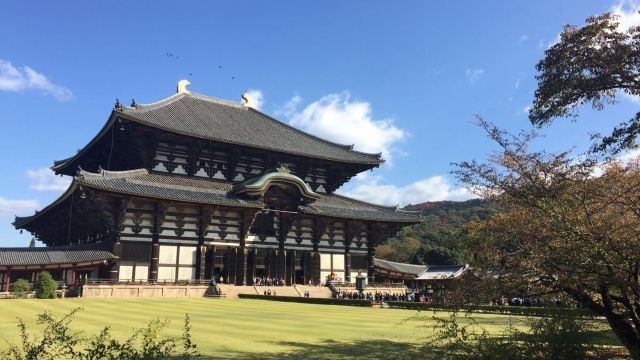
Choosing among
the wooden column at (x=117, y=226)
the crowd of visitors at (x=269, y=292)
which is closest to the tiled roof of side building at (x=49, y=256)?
the wooden column at (x=117, y=226)

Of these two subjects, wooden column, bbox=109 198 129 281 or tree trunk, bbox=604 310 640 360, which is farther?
wooden column, bbox=109 198 129 281

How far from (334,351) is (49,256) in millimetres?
27613

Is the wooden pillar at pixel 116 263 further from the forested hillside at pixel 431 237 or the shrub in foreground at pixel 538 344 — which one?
the forested hillside at pixel 431 237

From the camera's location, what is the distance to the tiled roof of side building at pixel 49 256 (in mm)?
31228

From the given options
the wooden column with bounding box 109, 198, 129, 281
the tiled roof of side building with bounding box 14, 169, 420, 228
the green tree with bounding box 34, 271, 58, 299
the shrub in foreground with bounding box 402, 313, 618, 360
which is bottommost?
the shrub in foreground with bounding box 402, 313, 618, 360

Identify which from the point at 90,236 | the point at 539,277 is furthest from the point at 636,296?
the point at 90,236

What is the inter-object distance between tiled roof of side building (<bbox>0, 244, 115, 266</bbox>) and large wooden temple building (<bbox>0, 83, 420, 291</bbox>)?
11 centimetres

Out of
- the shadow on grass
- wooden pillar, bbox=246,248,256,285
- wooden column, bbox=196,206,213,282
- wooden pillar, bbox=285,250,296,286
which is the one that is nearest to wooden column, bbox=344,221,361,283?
wooden pillar, bbox=285,250,296,286

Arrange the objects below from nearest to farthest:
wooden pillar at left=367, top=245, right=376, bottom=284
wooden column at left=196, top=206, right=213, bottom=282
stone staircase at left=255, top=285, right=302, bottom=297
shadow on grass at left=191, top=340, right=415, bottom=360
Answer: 1. shadow on grass at left=191, top=340, right=415, bottom=360
2. wooden column at left=196, top=206, right=213, bottom=282
3. stone staircase at left=255, top=285, right=302, bottom=297
4. wooden pillar at left=367, top=245, right=376, bottom=284

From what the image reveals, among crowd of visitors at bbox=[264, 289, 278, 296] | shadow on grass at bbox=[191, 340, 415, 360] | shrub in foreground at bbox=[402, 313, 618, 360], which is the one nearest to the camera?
shrub in foreground at bbox=[402, 313, 618, 360]

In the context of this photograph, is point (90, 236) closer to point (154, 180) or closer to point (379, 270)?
point (154, 180)

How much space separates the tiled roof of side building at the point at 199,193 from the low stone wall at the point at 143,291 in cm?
599

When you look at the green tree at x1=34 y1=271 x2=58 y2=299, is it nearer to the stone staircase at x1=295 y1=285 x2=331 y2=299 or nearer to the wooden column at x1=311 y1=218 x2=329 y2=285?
the stone staircase at x1=295 y1=285 x2=331 y2=299

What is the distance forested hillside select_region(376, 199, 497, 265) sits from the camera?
7900 centimetres
